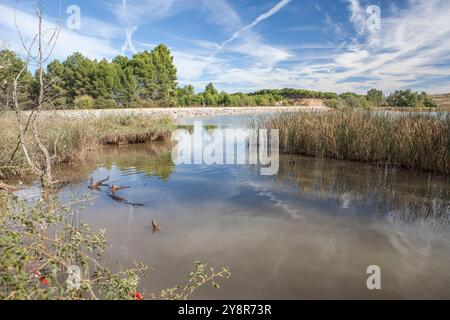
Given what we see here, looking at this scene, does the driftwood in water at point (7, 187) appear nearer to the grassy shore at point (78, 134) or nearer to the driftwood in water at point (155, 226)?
the grassy shore at point (78, 134)

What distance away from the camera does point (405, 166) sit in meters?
8.00

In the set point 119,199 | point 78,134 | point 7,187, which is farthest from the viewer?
point 78,134

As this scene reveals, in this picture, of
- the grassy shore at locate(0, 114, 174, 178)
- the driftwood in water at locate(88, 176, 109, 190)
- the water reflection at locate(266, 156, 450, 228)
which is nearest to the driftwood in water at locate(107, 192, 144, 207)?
the driftwood in water at locate(88, 176, 109, 190)

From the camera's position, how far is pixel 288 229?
438cm

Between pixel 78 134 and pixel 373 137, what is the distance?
9538 mm

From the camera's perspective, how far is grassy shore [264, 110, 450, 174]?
736 cm

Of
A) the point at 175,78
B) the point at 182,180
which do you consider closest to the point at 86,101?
the point at 175,78

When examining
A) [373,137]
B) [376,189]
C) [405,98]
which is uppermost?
[405,98]

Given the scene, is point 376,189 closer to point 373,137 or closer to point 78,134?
point 373,137

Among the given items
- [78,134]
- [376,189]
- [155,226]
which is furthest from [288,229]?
[78,134]

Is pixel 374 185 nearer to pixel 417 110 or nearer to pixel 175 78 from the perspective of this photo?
pixel 417 110

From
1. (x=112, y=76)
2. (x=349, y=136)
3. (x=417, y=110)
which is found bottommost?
(x=349, y=136)

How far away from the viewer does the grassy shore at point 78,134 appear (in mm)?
7254

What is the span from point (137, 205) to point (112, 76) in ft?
131
